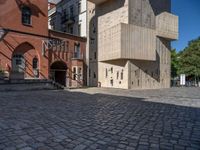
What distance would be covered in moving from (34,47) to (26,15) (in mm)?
3490

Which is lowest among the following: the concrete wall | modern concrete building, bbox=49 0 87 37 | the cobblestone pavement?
the cobblestone pavement

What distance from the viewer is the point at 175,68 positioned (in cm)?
4256

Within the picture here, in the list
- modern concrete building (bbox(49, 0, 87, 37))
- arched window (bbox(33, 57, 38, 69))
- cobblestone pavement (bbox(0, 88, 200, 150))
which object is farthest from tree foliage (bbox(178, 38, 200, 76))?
cobblestone pavement (bbox(0, 88, 200, 150))

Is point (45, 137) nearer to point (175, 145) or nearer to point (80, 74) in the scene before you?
point (175, 145)

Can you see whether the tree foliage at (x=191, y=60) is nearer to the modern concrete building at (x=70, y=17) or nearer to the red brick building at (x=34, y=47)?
the modern concrete building at (x=70, y=17)

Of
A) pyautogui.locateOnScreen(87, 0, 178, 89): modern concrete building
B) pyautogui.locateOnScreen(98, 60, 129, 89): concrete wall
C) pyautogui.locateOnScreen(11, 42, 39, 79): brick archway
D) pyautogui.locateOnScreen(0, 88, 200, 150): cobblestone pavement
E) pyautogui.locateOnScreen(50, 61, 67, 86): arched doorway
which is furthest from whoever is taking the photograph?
pyautogui.locateOnScreen(50, 61, 67, 86): arched doorway

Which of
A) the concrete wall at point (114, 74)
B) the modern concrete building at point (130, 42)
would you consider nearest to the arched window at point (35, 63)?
the modern concrete building at point (130, 42)

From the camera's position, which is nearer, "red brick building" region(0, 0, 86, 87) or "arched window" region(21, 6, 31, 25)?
"red brick building" region(0, 0, 86, 87)

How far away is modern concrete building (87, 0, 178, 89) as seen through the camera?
22.1m

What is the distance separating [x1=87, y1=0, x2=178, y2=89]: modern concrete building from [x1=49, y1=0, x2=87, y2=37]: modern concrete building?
1217mm

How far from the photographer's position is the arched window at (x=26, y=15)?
21861 mm

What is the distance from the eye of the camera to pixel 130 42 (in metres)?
21.7

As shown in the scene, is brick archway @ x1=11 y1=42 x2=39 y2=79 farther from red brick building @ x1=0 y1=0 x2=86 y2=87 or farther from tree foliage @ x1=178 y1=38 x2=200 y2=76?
tree foliage @ x1=178 y1=38 x2=200 y2=76

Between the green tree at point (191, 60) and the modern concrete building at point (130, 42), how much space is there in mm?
9997
